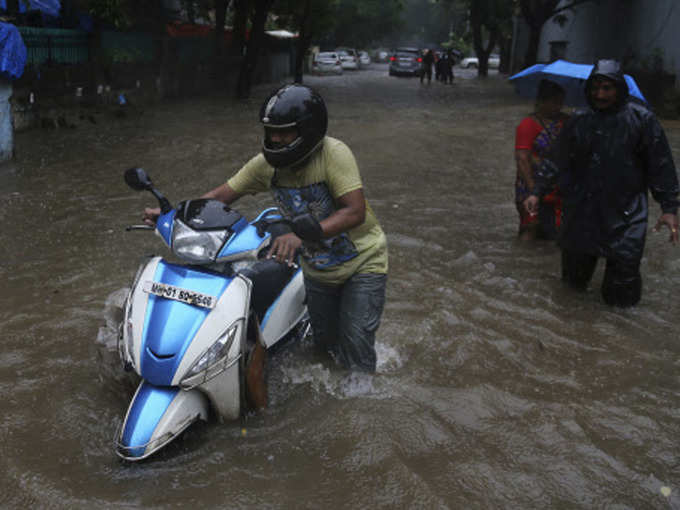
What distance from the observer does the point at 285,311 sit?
3.62 metres

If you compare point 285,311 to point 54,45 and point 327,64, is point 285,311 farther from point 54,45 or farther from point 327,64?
point 327,64

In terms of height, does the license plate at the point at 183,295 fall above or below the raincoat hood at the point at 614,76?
below

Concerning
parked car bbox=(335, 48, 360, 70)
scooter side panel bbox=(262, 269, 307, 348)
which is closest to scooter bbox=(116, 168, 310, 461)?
scooter side panel bbox=(262, 269, 307, 348)

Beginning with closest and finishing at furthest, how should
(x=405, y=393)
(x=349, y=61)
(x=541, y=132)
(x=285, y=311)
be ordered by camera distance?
(x=285, y=311), (x=405, y=393), (x=541, y=132), (x=349, y=61)

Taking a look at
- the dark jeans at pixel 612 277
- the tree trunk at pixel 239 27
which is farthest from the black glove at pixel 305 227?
the tree trunk at pixel 239 27

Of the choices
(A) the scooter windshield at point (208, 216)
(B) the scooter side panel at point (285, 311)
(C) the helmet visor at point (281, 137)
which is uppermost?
(C) the helmet visor at point (281, 137)

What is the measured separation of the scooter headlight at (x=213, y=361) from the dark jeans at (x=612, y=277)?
3.06 meters

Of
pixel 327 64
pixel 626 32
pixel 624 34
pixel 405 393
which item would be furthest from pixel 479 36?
pixel 405 393

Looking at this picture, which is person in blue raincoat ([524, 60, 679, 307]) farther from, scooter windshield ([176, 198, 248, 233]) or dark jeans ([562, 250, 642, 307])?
scooter windshield ([176, 198, 248, 233])

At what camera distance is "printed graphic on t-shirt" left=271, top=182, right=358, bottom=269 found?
3133 millimetres

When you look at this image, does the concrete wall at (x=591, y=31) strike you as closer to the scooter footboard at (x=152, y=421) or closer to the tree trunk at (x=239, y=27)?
the tree trunk at (x=239, y=27)

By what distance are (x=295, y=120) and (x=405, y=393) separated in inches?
67.6

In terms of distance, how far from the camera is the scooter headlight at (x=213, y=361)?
8.87 feet

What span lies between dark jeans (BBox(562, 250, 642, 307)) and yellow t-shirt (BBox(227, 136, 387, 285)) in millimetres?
2275
